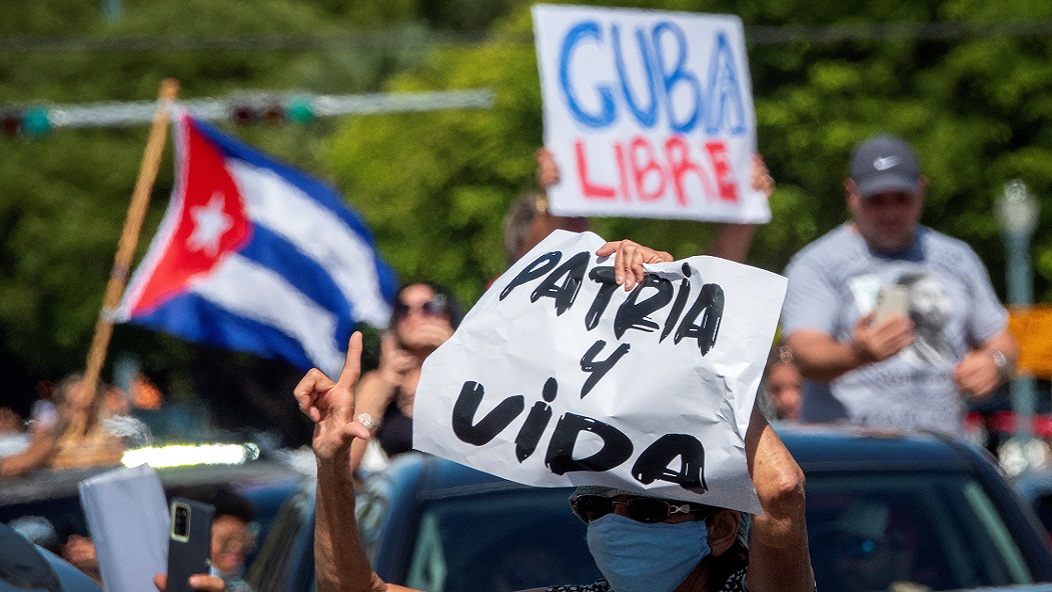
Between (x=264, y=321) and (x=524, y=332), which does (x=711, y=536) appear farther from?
(x=264, y=321)

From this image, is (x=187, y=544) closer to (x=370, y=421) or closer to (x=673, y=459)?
(x=673, y=459)

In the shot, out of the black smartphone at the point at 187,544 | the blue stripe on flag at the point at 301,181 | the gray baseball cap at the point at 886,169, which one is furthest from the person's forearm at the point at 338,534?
the blue stripe on flag at the point at 301,181

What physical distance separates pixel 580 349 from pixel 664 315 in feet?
0.52

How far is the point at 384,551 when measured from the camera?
4074 millimetres

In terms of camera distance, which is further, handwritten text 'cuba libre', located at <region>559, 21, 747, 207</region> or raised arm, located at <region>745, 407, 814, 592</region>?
handwritten text 'cuba libre', located at <region>559, 21, 747, 207</region>

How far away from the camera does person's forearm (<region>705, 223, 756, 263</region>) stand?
20.7ft

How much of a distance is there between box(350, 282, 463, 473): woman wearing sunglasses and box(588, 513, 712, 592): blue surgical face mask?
2.58 meters

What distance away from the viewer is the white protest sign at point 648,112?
680cm

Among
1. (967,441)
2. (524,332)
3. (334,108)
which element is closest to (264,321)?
(967,441)

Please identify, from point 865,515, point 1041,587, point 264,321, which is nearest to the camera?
point 1041,587

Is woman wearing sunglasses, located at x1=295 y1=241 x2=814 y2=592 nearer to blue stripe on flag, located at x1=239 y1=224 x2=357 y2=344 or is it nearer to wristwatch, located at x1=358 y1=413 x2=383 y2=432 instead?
wristwatch, located at x1=358 y1=413 x2=383 y2=432

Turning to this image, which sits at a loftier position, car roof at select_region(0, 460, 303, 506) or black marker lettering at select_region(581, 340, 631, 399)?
black marker lettering at select_region(581, 340, 631, 399)

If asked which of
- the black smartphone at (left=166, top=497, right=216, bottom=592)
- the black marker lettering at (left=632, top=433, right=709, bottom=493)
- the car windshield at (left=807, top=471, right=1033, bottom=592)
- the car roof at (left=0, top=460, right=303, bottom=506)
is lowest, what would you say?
the car roof at (left=0, top=460, right=303, bottom=506)

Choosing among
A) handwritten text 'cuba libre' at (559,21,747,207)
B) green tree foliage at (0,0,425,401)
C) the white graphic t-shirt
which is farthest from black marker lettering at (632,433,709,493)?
green tree foliage at (0,0,425,401)
